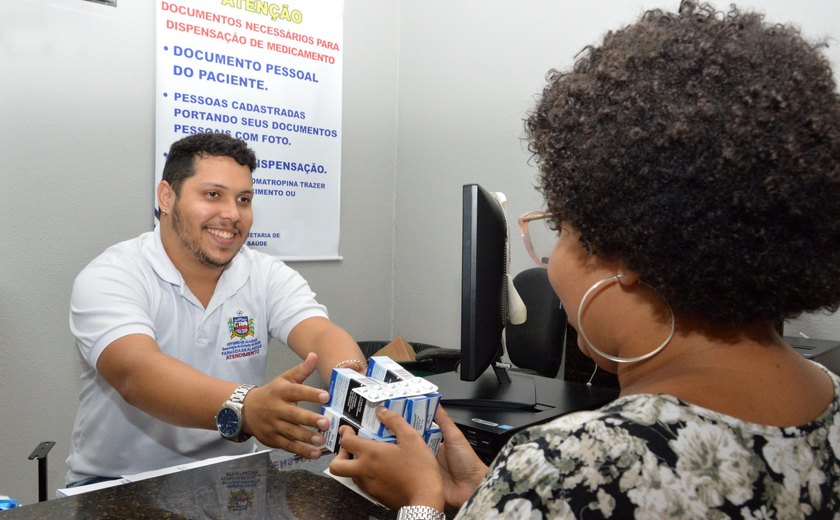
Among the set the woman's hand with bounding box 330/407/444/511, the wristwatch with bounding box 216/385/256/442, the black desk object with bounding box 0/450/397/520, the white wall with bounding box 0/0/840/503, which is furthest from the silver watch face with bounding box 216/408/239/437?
the white wall with bounding box 0/0/840/503

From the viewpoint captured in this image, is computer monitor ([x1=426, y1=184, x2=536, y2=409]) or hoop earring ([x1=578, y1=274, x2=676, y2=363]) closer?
hoop earring ([x1=578, y1=274, x2=676, y2=363])

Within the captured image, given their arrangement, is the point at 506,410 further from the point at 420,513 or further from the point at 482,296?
the point at 420,513

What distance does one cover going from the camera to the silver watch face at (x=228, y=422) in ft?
4.40

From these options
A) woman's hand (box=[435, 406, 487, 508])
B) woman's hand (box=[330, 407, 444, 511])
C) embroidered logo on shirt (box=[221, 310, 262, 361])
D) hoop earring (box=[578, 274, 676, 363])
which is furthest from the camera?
embroidered logo on shirt (box=[221, 310, 262, 361])

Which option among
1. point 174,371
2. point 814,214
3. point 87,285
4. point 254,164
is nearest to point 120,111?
point 254,164

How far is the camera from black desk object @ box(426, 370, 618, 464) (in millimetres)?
1390

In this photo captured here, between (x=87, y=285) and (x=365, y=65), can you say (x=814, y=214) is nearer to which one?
(x=87, y=285)

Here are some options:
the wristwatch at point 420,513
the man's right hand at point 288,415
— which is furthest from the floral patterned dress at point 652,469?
the man's right hand at point 288,415

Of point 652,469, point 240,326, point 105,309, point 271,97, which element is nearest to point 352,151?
point 271,97

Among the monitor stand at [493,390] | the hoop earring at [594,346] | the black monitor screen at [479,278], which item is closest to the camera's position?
the hoop earring at [594,346]

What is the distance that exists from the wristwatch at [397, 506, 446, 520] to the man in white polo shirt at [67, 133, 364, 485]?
426mm

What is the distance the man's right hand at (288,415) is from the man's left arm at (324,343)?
43 cm

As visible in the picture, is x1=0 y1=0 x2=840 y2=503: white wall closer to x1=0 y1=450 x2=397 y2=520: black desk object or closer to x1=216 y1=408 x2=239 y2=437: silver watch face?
x1=216 y1=408 x2=239 y2=437: silver watch face

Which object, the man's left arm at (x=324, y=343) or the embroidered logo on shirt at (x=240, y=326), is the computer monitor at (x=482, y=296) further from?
the embroidered logo on shirt at (x=240, y=326)
